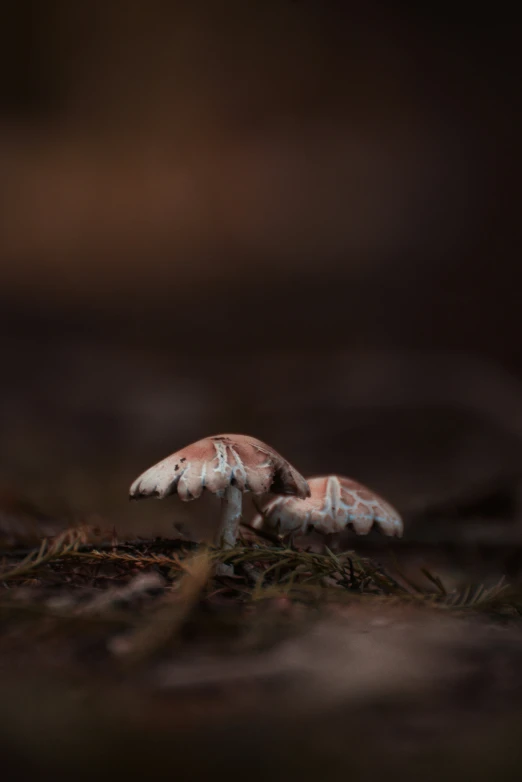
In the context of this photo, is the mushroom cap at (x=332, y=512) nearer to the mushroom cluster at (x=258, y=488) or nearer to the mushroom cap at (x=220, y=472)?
the mushroom cluster at (x=258, y=488)

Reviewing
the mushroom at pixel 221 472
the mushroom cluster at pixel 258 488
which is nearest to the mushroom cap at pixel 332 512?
the mushroom cluster at pixel 258 488

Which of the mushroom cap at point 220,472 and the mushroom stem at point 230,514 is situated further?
the mushroom stem at point 230,514

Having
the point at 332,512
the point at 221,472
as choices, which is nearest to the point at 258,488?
the point at 221,472

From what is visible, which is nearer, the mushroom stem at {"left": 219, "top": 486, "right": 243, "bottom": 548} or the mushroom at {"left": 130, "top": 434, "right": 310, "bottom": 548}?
the mushroom at {"left": 130, "top": 434, "right": 310, "bottom": 548}

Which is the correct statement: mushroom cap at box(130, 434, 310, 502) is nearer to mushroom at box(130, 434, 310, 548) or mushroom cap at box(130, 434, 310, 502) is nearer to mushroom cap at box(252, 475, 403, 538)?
mushroom at box(130, 434, 310, 548)

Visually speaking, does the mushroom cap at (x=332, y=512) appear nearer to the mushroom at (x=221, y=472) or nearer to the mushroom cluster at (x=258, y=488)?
the mushroom cluster at (x=258, y=488)

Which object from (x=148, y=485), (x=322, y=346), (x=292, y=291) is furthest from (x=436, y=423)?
(x=148, y=485)

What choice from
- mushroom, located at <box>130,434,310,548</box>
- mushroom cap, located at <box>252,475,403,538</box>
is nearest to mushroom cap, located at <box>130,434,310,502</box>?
mushroom, located at <box>130,434,310,548</box>
